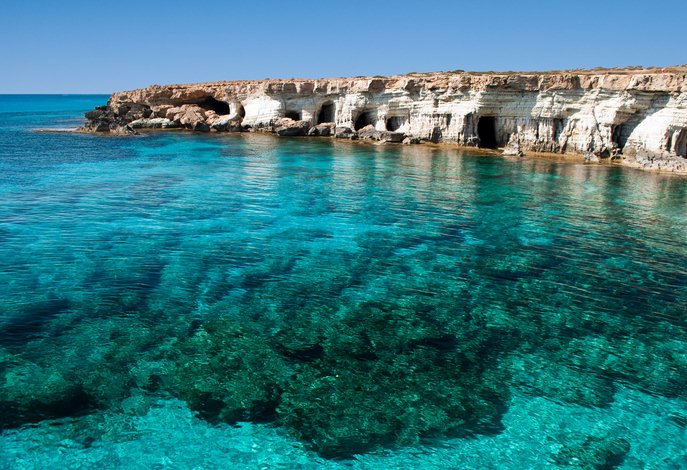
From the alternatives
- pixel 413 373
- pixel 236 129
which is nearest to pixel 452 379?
pixel 413 373

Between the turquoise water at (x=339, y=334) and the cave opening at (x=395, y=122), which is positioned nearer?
the turquoise water at (x=339, y=334)

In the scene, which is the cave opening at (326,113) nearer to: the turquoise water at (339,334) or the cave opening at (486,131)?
the cave opening at (486,131)

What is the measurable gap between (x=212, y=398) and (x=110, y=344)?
3077 millimetres

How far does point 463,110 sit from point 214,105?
121ft

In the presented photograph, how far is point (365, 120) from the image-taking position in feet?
186

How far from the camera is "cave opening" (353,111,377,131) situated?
180ft

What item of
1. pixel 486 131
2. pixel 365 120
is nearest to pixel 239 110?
pixel 365 120

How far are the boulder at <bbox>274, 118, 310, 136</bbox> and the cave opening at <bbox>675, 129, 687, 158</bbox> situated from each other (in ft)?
114

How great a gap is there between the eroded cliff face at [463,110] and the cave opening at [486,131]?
0.12 meters

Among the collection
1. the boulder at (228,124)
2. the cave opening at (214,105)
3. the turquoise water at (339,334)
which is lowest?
the turquoise water at (339,334)

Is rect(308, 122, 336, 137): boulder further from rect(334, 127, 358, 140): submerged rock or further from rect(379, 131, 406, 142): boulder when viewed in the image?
rect(379, 131, 406, 142): boulder

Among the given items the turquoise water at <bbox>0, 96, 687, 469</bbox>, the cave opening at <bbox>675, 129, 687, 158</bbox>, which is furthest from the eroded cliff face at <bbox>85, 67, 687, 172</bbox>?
the turquoise water at <bbox>0, 96, 687, 469</bbox>

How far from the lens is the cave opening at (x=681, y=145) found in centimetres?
3588

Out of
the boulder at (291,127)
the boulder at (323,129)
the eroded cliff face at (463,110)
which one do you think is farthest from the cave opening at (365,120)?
the boulder at (291,127)
